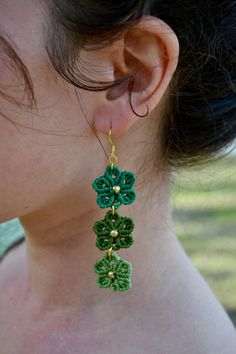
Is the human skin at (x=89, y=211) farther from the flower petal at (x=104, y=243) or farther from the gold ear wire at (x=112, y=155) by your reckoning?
the flower petal at (x=104, y=243)

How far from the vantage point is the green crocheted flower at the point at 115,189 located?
1.24 metres

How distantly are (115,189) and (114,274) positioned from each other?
0.50 feet

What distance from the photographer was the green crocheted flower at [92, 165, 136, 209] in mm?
1241

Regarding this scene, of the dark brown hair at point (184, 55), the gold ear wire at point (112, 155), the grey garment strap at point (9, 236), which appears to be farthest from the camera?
the grey garment strap at point (9, 236)

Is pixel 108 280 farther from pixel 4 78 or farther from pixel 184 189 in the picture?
pixel 184 189

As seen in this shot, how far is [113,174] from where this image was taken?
4.17 ft

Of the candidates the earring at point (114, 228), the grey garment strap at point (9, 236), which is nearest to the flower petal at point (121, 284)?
the earring at point (114, 228)

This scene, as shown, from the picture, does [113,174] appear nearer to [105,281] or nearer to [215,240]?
[105,281]

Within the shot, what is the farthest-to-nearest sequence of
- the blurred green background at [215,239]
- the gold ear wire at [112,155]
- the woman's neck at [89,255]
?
the blurred green background at [215,239] < the woman's neck at [89,255] < the gold ear wire at [112,155]

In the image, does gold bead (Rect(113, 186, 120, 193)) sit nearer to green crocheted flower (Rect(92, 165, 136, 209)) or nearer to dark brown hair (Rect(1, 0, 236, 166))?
green crocheted flower (Rect(92, 165, 136, 209))

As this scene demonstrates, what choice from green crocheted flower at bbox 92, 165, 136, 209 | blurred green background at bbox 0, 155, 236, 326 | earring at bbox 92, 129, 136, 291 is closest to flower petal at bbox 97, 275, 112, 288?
earring at bbox 92, 129, 136, 291

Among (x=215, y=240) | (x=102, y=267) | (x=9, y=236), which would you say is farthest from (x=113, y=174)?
(x=215, y=240)

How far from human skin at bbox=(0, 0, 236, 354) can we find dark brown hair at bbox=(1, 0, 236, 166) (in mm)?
23

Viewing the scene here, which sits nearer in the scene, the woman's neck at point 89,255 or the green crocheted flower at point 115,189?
the green crocheted flower at point 115,189
